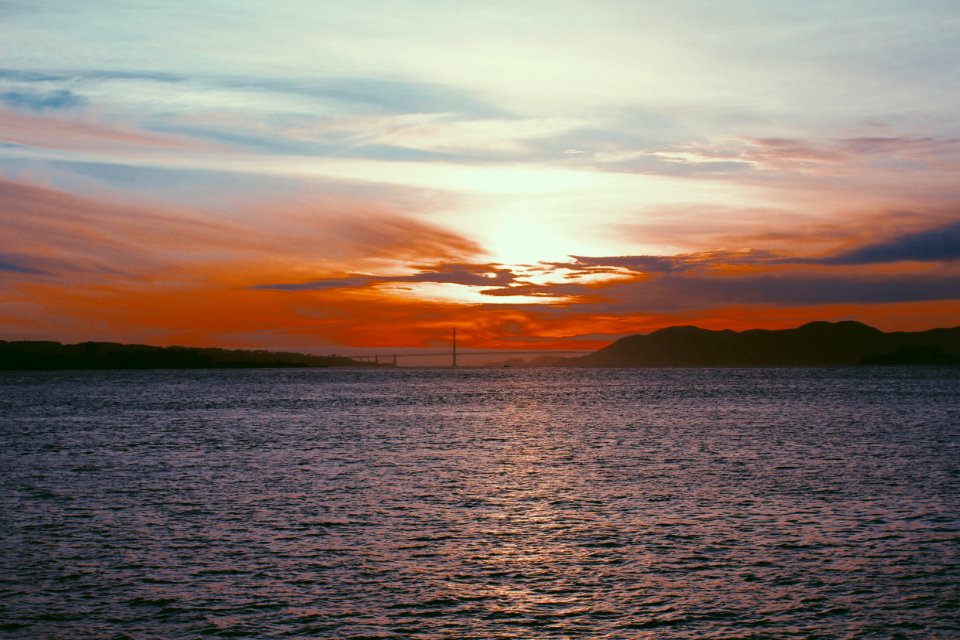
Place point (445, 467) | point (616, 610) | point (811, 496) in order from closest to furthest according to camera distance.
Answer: point (616, 610) < point (811, 496) < point (445, 467)

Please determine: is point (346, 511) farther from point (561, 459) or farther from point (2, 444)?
point (2, 444)

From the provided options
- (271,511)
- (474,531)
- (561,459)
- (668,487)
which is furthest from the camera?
(561,459)

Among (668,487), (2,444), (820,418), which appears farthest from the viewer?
(820,418)

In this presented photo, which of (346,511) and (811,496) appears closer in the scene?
(346,511)

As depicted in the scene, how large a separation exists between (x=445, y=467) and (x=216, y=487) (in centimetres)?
1549

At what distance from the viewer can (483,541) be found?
33.7 m

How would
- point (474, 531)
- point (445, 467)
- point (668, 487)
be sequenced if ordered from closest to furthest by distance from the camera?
1. point (474, 531)
2. point (668, 487)
3. point (445, 467)

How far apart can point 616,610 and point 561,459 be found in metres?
38.8

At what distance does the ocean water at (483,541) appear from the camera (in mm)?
24156

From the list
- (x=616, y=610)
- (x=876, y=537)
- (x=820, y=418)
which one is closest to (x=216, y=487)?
(x=616, y=610)

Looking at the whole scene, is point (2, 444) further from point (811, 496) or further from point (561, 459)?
point (811, 496)

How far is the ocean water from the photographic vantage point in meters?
24.2

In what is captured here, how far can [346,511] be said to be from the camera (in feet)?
133

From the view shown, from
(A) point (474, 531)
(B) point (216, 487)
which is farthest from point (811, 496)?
(B) point (216, 487)
